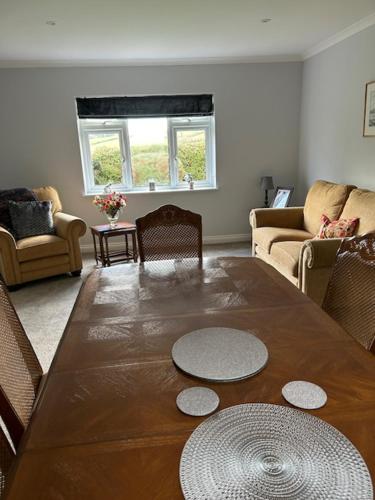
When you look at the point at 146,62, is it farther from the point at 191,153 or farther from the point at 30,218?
the point at 30,218

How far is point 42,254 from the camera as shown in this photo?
379 centimetres

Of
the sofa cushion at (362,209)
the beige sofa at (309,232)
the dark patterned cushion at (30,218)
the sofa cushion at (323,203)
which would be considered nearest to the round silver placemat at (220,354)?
the beige sofa at (309,232)

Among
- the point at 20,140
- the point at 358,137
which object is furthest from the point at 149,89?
the point at 358,137

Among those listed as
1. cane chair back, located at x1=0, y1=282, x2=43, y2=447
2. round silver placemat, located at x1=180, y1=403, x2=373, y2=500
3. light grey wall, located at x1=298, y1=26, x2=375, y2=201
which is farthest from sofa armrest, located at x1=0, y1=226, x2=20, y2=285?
light grey wall, located at x1=298, y1=26, x2=375, y2=201

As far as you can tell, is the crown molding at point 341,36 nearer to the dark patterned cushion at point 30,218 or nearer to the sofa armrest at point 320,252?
the sofa armrest at point 320,252

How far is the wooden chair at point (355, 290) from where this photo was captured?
137 centimetres

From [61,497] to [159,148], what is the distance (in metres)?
4.59

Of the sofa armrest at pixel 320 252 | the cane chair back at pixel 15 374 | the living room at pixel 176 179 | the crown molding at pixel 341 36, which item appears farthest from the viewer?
the crown molding at pixel 341 36

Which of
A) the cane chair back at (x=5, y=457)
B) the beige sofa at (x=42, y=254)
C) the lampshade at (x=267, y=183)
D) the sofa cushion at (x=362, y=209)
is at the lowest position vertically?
the beige sofa at (x=42, y=254)

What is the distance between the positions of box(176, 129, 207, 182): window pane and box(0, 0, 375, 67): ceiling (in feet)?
2.90

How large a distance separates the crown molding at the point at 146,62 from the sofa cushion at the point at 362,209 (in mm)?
2265

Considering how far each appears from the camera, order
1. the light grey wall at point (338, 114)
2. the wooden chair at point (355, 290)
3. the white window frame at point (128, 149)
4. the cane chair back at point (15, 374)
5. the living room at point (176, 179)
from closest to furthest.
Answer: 1. the living room at point (176, 179)
2. the cane chair back at point (15, 374)
3. the wooden chair at point (355, 290)
4. the light grey wall at point (338, 114)
5. the white window frame at point (128, 149)

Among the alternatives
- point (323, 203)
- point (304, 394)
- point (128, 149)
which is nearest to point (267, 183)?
point (323, 203)

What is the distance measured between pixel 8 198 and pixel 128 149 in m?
1.61
